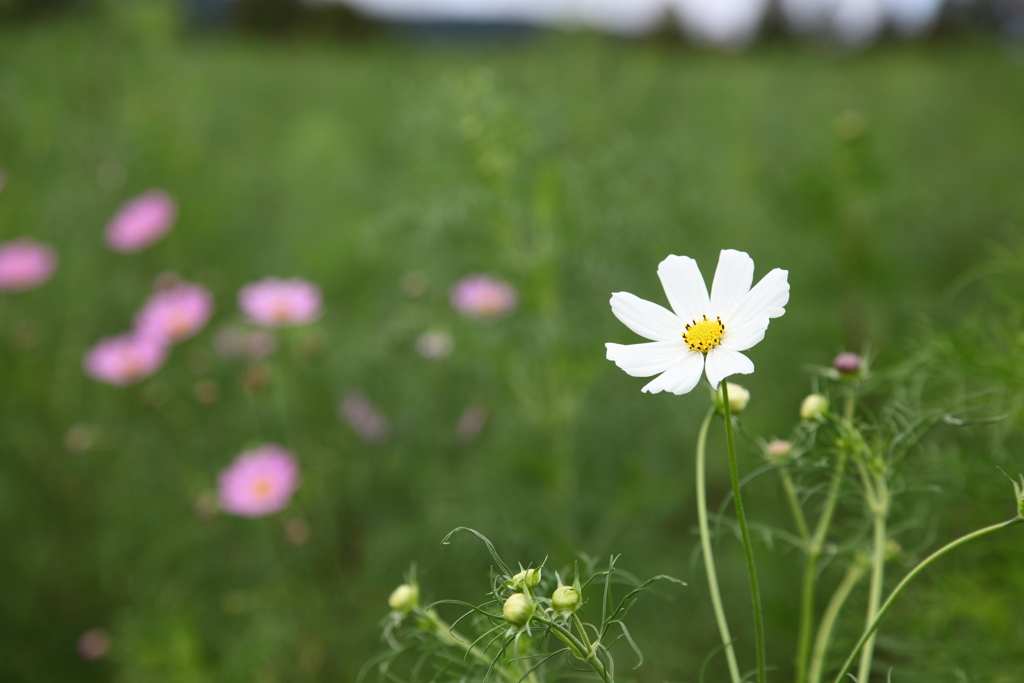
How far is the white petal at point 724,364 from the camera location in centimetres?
32

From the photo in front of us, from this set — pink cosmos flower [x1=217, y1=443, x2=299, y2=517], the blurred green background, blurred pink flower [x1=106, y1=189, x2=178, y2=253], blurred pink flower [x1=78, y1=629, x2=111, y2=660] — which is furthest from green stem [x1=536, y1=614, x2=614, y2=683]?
blurred pink flower [x1=106, y1=189, x2=178, y2=253]

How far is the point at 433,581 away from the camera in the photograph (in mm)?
1181

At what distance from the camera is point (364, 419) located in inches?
49.8

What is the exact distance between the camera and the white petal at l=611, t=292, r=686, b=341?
392mm

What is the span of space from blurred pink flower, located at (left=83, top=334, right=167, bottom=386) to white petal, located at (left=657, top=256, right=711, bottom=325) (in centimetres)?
103

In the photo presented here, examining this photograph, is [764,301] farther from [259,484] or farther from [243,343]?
[243,343]

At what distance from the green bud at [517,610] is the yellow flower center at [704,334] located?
158 mm

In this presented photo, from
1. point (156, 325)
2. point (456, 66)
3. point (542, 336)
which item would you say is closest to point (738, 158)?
point (542, 336)

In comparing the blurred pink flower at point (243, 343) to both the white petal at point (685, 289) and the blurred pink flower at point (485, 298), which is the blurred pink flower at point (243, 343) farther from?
the white petal at point (685, 289)

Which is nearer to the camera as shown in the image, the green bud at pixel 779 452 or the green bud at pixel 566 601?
the green bud at pixel 566 601

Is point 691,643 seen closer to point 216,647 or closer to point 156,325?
point 216,647

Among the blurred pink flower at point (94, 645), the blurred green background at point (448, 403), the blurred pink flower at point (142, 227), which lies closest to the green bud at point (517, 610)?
the blurred green background at point (448, 403)

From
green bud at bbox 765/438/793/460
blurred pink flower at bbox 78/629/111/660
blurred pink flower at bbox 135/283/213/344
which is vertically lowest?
blurred pink flower at bbox 78/629/111/660

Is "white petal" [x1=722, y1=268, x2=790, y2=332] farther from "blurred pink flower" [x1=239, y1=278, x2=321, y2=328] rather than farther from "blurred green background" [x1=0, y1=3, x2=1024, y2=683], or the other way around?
"blurred pink flower" [x1=239, y1=278, x2=321, y2=328]
